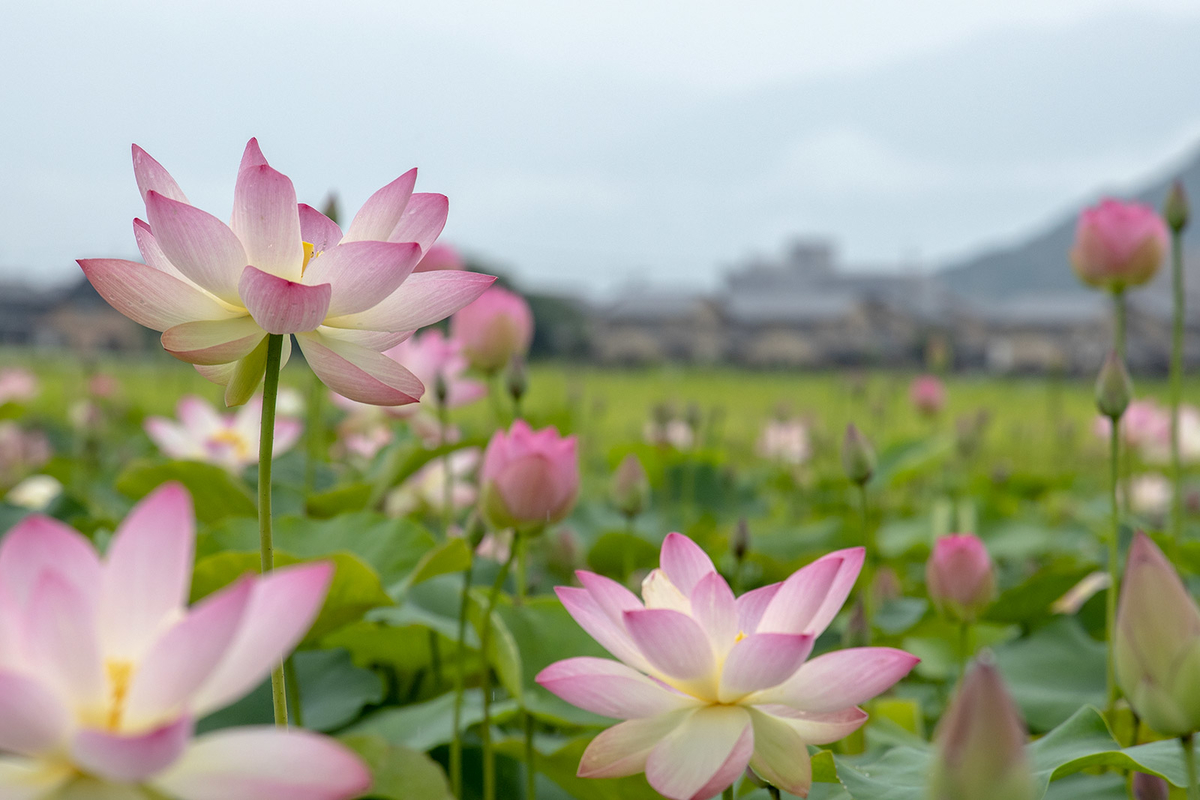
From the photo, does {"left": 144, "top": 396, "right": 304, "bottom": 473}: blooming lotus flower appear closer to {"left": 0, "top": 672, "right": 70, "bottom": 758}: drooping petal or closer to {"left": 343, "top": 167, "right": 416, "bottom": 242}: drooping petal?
{"left": 343, "top": 167, "right": 416, "bottom": 242}: drooping petal

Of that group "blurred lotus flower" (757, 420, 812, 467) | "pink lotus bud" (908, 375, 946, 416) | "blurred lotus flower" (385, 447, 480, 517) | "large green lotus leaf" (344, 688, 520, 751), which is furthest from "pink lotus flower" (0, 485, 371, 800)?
"blurred lotus flower" (757, 420, 812, 467)

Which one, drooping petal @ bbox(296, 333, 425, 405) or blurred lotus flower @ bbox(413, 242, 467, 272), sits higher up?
blurred lotus flower @ bbox(413, 242, 467, 272)

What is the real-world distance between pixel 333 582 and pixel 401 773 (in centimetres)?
15

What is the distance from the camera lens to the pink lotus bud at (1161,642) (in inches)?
10.4

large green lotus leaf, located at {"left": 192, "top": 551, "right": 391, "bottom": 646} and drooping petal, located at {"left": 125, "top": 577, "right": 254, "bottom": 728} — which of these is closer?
drooping petal, located at {"left": 125, "top": 577, "right": 254, "bottom": 728}

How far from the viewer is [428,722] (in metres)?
0.59

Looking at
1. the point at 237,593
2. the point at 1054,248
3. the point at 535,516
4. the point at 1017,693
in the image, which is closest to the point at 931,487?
the point at 1017,693

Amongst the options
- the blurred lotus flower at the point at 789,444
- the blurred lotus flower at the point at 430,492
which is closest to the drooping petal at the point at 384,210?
the blurred lotus flower at the point at 430,492

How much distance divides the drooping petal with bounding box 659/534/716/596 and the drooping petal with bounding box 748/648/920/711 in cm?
6

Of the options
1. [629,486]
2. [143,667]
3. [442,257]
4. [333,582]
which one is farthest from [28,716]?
[442,257]

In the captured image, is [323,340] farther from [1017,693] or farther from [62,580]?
[1017,693]

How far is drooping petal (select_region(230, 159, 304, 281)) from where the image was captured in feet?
1.04

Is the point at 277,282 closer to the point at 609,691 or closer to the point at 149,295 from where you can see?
the point at 149,295

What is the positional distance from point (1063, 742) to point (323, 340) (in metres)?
Result: 0.41
